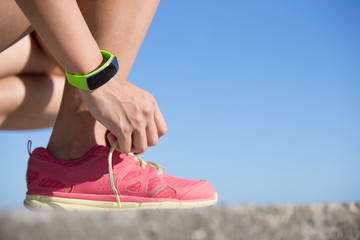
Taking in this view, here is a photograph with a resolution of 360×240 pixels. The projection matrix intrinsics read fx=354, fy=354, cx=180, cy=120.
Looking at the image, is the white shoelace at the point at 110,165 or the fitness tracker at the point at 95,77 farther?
the white shoelace at the point at 110,165

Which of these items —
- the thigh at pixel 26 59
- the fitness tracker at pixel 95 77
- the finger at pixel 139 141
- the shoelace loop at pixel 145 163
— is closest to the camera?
the fitness tracker at pixel 95 77

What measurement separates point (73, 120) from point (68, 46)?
1.42 feet

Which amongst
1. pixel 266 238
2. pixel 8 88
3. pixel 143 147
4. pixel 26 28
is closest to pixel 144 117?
pixel 143 147

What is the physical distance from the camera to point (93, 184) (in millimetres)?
1536

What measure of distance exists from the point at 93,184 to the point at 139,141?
1.16ft

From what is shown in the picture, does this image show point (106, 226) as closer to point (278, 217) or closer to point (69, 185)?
point (278, 217)

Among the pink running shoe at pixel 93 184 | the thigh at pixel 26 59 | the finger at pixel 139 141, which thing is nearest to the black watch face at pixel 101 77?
the finger at pixel 139 141

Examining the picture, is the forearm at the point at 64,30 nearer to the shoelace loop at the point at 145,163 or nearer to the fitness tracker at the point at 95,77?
the fitness tracker at the point at 95,77

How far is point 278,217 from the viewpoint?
1122 millimetres

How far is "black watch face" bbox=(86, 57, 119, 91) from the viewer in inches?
47.6

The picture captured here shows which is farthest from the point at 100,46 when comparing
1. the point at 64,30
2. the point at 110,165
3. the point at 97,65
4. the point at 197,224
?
the point at 197,224

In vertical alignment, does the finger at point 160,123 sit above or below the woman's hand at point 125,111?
below

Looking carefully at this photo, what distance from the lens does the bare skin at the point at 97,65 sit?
114cm

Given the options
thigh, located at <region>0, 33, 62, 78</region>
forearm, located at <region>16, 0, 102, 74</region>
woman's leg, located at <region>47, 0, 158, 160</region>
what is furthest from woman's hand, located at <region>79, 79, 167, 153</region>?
thigh, located at <region>0, 33, 62, 78</region>
